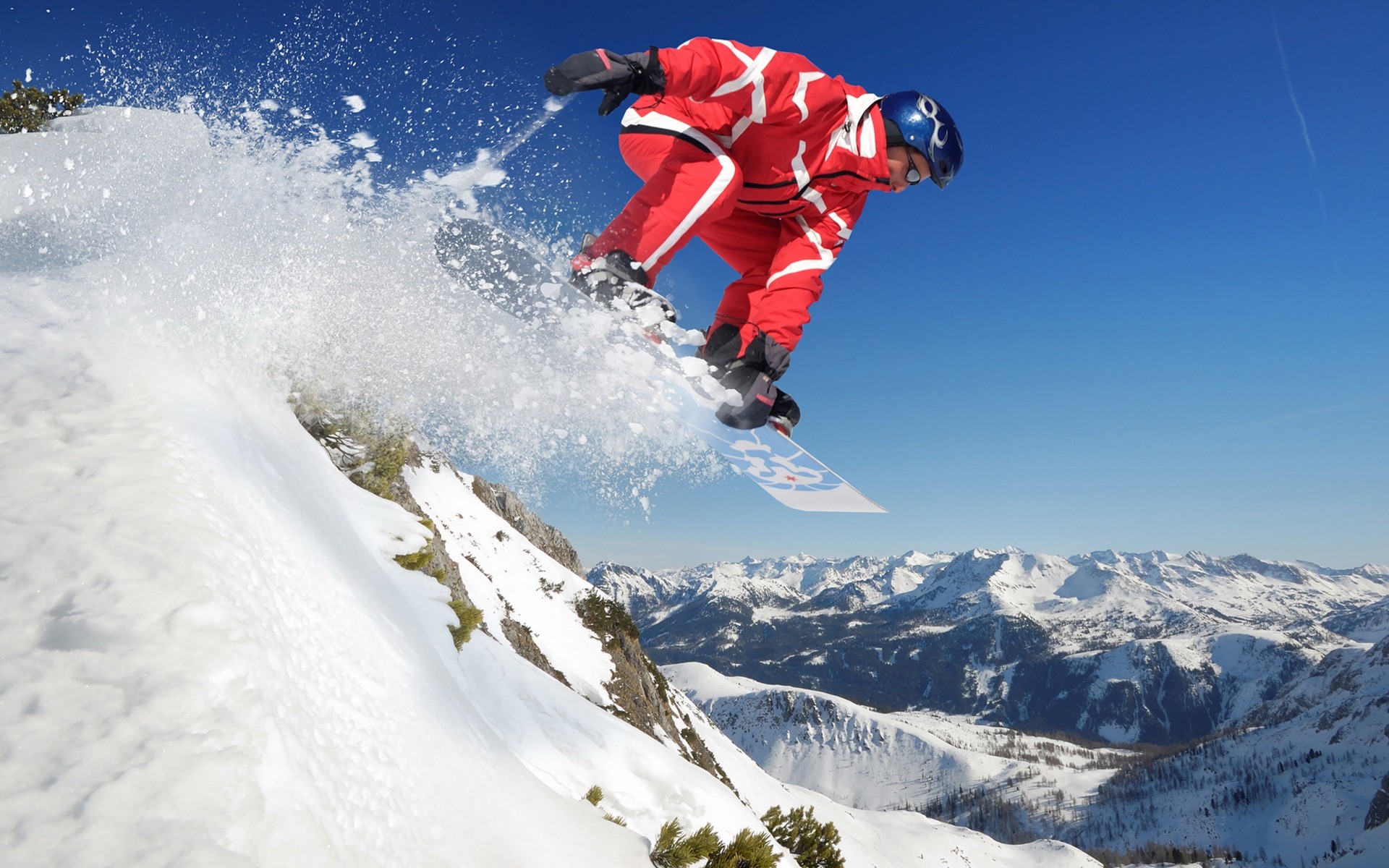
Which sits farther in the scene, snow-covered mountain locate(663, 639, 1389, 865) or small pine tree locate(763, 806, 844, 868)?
snow-covered mountain locate(663, 639, 1389, 865)

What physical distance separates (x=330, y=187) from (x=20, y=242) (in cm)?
306

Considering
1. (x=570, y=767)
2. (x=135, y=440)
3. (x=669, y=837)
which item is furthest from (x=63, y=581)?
(x=570, y=767)

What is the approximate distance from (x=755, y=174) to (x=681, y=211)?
2.31 feet

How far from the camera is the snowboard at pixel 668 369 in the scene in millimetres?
4891

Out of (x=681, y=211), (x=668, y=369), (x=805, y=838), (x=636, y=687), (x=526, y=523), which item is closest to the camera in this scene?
(x=681, y=211)

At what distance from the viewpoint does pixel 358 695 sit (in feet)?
6.66

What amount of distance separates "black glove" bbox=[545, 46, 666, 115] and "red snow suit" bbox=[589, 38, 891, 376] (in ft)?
0.58

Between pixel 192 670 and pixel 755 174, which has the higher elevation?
pixel 755 174

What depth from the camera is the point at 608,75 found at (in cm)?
334

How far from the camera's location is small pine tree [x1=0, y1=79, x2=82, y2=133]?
44.1 ft

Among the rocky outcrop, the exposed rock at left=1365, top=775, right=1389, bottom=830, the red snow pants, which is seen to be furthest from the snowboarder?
the exposed rock at left=1365, top=775, right=1389, bottom=830

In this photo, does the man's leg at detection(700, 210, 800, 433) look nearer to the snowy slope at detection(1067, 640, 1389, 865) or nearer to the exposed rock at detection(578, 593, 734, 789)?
the exposed rock at detection(578, 593, 734, 789)

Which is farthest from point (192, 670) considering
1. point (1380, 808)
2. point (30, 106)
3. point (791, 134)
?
point (1380, 808)

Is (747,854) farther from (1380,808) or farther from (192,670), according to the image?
(1380,808)
